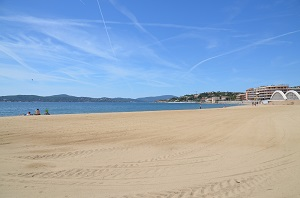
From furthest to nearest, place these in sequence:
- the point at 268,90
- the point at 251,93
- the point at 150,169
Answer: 1. the point at 251,93
2. the point at 268,90
3. the point at 150,169

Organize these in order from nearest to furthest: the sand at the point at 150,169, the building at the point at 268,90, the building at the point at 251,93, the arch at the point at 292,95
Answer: the sand at the point at 150,169 → the arch at the point at 292,95 → the building at the point at 268,90 → the building at the point at 251,93

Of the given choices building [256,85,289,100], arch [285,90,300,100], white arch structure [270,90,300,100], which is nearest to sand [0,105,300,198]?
white arch structure [270,90,300,100]

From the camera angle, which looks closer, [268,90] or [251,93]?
[268,90]

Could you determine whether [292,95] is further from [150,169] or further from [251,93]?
[150,169]

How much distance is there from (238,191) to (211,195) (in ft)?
2.19

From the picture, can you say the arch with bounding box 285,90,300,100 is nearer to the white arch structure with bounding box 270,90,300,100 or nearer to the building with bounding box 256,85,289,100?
the white arch structure with bounding box 270,90,300,100

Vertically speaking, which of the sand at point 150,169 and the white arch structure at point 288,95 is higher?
the white arch structure at point 288,95

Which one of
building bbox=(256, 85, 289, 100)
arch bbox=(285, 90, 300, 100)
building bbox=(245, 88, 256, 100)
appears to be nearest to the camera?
arch bbox=(285, 90, 300, 100)

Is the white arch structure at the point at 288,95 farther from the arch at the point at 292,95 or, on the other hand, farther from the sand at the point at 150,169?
the sand at the point at 150,169

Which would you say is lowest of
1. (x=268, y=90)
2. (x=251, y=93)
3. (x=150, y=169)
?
(x=150, y=169)

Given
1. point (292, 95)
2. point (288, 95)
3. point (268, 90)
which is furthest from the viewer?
point (268, 90)

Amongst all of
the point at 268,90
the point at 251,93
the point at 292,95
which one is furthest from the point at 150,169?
the point at 251,93

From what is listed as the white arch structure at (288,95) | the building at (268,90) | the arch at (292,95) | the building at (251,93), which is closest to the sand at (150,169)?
the white arch structure at (288,95)

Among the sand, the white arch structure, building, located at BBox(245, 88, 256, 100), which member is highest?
building, located at BBox(245, 88, 256, 100)
